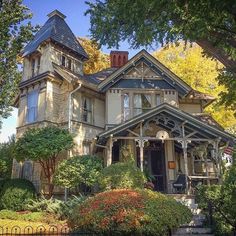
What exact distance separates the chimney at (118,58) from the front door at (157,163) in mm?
9509

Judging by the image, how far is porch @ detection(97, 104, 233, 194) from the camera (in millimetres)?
17781

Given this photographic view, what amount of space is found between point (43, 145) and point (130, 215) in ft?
34.7

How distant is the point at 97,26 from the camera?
55.9ft

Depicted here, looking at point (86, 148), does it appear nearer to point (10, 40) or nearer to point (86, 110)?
point (86, 110)

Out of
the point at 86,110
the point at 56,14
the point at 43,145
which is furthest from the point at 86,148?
the point at 56,14

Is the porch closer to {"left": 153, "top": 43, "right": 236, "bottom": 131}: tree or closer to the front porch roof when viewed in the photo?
the front porch roof

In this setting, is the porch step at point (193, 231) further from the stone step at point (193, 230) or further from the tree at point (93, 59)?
the tree at point (93, 59)

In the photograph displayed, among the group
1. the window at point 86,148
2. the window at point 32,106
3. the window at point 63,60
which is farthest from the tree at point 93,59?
the window at point 86,148

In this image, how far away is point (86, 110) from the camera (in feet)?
74.0

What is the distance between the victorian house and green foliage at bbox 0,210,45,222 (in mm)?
4473

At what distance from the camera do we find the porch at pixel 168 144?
17.8 metres

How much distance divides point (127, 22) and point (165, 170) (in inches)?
394

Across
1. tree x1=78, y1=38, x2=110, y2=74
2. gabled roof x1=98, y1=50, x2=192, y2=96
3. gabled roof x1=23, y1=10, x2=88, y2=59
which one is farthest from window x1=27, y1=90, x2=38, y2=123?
tree x1=78, y1=38, x2=110, y2=74

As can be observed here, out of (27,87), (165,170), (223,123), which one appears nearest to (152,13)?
(165,170)
